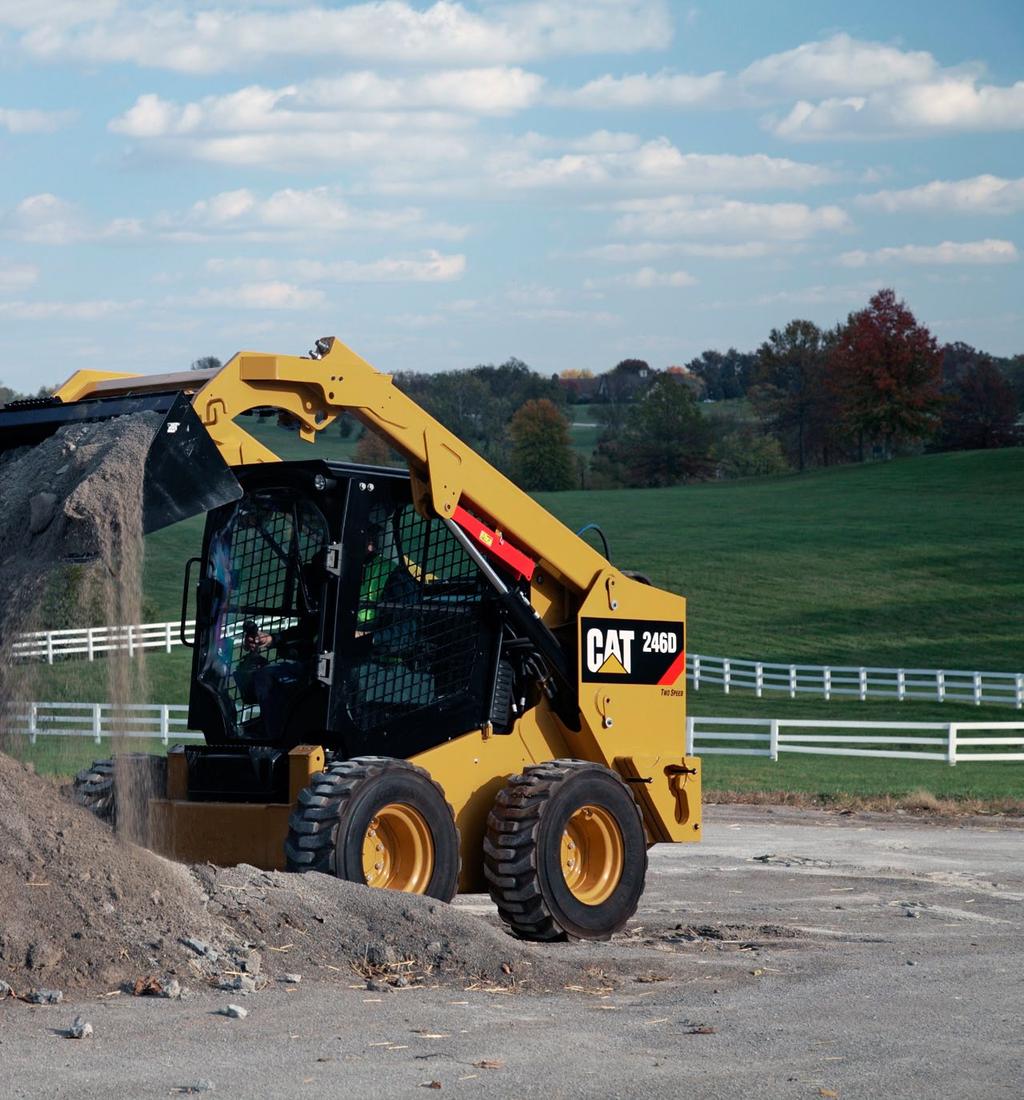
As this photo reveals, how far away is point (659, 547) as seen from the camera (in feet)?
207

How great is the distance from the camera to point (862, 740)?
85.6 feet

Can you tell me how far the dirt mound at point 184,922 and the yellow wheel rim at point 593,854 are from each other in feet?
5.28

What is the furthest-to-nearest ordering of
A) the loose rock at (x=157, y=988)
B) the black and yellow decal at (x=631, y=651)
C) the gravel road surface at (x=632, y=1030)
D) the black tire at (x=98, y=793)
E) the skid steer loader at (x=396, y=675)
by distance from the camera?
the black and yellow decal at (x=631, y=651) → the black tire at (x=98, y=793) → the skid steer loader at (x=396, y=675) → the loose rock at (x=157, y=988) → the gravel road surface at (x=632, y=1030)

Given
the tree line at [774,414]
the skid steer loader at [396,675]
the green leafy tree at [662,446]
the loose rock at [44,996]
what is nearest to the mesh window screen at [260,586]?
the skid steer loader at [396,675]

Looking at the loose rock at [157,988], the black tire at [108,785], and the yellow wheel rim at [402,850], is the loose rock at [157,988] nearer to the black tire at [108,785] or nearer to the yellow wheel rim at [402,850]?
the yellow wheel rim at [402,850]

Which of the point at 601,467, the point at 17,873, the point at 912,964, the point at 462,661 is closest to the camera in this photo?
the point at 17,873

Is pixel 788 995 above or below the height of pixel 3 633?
below

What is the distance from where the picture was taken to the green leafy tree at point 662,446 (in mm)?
98312

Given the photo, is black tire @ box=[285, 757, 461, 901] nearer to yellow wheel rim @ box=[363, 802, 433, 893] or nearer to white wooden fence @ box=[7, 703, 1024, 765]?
yellow wheel rim @ box=[363, 802, 433, 893]

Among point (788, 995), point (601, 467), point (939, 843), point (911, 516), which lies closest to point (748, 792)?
point (939, 843)

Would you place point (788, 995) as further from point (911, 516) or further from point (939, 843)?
point (911, 516)

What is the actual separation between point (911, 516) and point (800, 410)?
38892mm

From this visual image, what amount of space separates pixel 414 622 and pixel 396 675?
15.2 inches

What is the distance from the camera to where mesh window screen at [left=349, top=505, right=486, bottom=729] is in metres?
10.3
